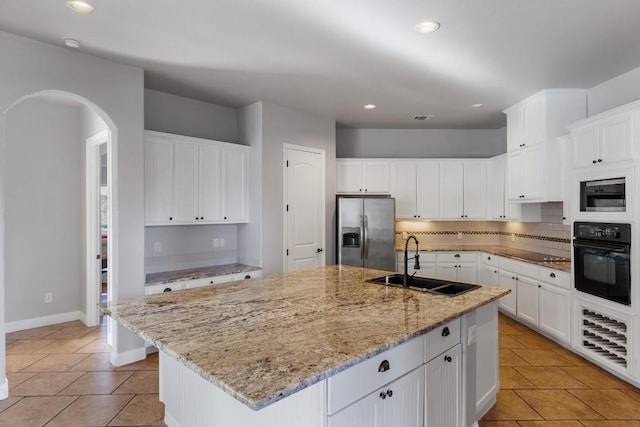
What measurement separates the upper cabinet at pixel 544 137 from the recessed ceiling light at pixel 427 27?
213 cm

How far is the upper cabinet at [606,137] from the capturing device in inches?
116

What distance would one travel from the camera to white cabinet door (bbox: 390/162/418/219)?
Answer: 5730 mm

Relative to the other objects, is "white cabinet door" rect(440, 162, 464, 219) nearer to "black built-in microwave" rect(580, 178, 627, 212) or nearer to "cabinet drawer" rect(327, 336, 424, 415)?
"black built-in microwave" rect(580, 178, 627, 212)

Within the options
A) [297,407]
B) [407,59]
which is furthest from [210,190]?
[297,407]

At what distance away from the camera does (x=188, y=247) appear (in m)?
4.38

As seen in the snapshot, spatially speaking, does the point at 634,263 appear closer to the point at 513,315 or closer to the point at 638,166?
the point at 638,166

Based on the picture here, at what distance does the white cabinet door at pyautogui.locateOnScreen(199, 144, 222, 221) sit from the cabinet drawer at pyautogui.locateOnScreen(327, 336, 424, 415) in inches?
119

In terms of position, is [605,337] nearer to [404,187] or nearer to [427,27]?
[427,27]

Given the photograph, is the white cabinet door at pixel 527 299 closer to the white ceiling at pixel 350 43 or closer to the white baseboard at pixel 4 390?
the white ceiling at pixel 350 43

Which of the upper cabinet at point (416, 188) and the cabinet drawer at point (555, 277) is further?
the upper cabinet at point (416, 188)

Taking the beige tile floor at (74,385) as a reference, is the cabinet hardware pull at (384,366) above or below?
above

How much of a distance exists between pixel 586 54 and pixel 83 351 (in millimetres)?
5388

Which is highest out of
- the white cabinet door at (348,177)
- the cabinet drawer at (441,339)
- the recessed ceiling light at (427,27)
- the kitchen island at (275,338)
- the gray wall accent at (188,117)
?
the recessed ceiling light at (427,27)

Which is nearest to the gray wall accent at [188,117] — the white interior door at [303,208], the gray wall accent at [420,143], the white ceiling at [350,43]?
the white ceiling at [350,43]
